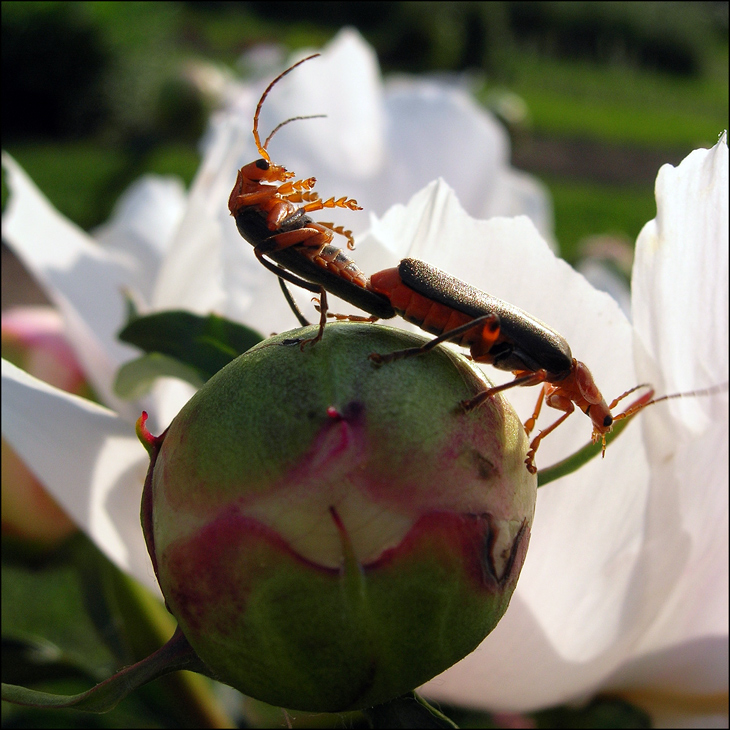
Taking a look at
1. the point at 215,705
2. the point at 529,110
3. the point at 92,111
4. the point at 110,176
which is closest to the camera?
the point at 215,705

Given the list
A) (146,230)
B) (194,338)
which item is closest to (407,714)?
(194,338)

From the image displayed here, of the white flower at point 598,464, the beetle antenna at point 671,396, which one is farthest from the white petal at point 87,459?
the beetle antenna at point 671,396

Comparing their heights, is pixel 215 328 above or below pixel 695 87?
below

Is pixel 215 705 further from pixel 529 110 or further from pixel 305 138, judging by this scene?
pixel 529 110

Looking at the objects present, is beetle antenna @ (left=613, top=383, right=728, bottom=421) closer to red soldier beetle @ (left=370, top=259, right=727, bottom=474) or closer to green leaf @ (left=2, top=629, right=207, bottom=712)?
red soldier beetle @ (left=370, top=259, right=727, bottom=474)

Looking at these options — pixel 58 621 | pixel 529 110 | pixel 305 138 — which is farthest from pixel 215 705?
pixel 529 110

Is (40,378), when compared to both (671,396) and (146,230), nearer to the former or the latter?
(146,230)
